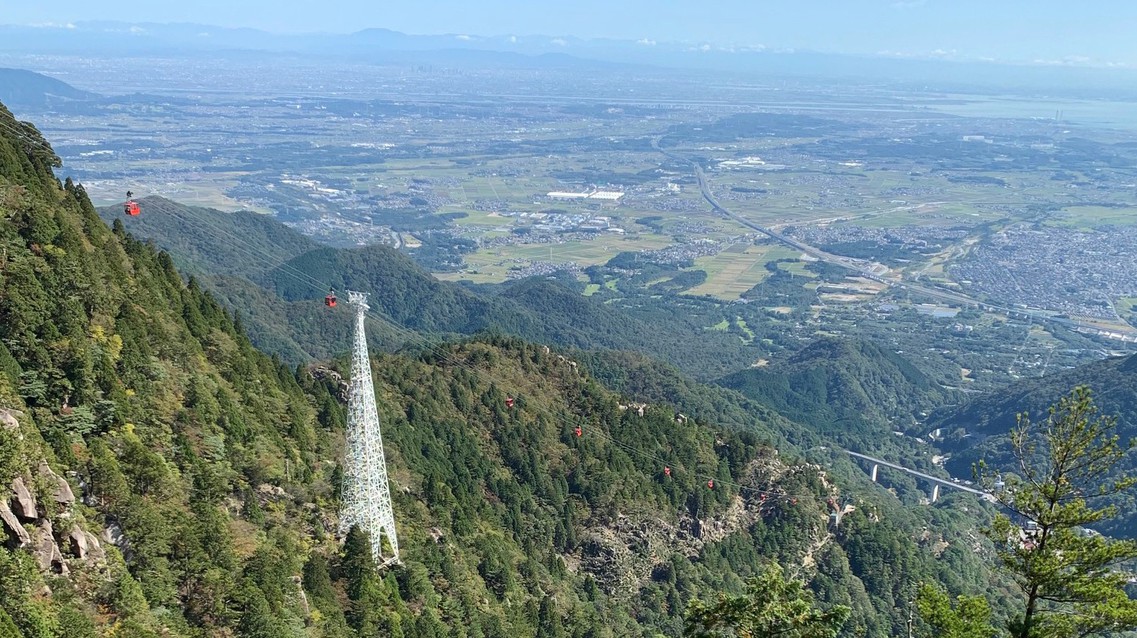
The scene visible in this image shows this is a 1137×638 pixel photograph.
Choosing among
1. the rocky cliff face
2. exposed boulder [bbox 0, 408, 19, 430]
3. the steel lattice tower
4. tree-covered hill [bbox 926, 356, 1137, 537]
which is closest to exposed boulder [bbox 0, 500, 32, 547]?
the rocky cliff face

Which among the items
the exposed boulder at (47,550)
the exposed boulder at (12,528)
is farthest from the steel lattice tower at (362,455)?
the exposed boulder at (12,528)

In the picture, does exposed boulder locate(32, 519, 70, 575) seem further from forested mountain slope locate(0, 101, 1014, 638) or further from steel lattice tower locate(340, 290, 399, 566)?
steel lattice tower locate(340, 290, 399, 566)

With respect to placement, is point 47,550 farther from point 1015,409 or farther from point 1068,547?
point 1015,409

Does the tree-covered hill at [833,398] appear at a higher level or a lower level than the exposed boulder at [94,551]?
lower

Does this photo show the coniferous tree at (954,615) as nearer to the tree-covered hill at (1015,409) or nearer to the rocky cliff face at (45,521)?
the rocky cliff face at (45,521)

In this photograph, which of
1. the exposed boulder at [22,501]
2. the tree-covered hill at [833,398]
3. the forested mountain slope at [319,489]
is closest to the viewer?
the exposed boulder at [22,501]

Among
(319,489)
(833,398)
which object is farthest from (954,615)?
(833,398)
